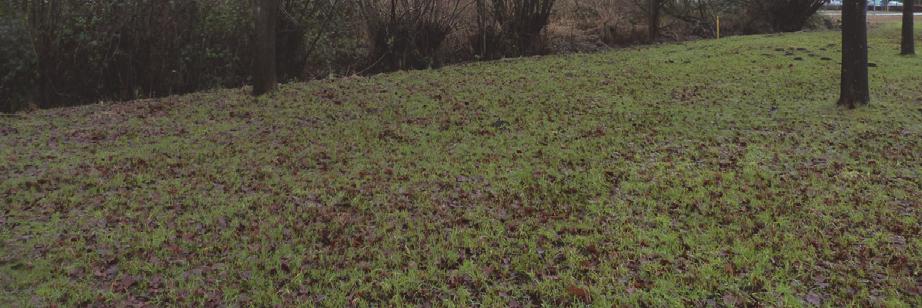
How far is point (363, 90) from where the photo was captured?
→ 1143cm

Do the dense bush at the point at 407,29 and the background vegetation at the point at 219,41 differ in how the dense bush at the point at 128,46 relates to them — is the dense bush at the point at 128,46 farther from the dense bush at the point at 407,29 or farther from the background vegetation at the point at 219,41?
the dense bush at the point at 407,29

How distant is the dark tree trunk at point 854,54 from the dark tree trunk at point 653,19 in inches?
438

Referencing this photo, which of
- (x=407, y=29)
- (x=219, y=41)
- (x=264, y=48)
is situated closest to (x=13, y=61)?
(x=219, y=41)

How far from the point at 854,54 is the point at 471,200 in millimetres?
6708

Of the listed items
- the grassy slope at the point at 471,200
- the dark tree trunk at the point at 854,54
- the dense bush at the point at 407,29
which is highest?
the dense bush at the point at 407,29

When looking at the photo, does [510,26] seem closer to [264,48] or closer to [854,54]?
[264,48]

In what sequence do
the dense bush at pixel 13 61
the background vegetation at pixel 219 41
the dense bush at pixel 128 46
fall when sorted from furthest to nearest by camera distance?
the background vegetation at pixel 219 41 → the dense bush at pixel 128 46 → the dense bush at pixel 13 61

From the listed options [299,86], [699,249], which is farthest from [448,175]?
[299,86]

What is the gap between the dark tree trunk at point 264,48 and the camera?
1061 cm

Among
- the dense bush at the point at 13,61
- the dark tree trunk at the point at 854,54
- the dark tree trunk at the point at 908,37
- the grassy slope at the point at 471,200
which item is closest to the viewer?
the grassy slope at the point at 471,200

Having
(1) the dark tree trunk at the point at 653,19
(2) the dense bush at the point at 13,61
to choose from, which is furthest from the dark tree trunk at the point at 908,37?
(2) the dense bush at the point at 13,61

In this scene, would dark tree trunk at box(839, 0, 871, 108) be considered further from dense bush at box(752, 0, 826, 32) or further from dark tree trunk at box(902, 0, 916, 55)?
dense bush at box(752, 0, 826, 32)

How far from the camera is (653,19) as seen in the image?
20.0 metres

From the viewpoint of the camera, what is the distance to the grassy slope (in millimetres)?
4062
